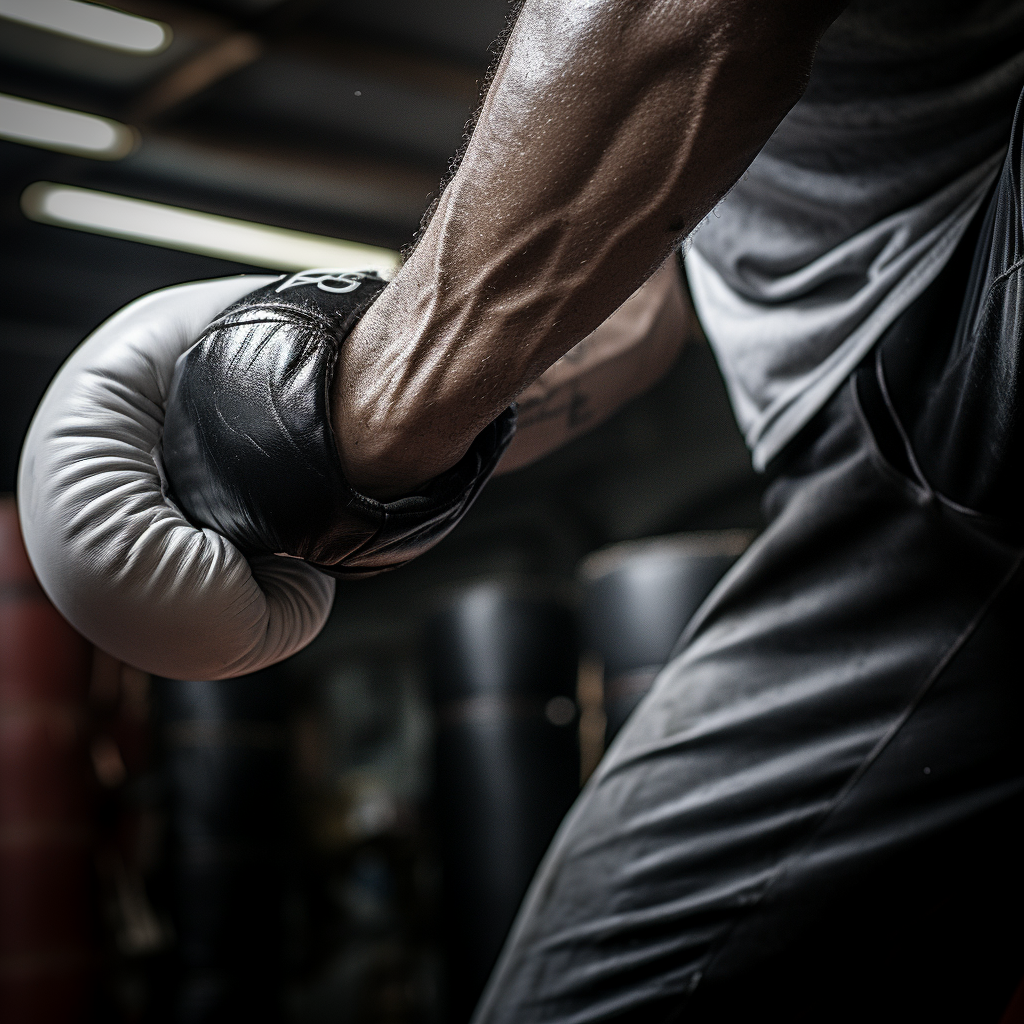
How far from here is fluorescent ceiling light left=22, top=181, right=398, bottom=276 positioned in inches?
120

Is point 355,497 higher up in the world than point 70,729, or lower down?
higher up

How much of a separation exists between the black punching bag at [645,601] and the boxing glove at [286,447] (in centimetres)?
171

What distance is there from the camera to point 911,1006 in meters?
0.83

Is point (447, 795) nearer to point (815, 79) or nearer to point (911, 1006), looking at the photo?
point (911, 1006)

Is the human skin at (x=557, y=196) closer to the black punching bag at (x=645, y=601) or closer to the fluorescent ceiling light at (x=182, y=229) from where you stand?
the black punching bag at (x=645, y=601)

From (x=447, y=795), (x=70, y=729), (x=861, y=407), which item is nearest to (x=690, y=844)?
(x=861, y=407)

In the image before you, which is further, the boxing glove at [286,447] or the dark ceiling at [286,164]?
the dark ceiling at [286,164]

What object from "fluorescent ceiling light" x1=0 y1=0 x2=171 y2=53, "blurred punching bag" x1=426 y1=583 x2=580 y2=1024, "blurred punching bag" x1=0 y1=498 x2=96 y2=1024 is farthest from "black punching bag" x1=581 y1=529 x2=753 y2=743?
"fluorescent ceiling light" x1=0 y1=0 x2=171 y2=53

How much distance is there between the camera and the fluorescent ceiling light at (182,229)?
3051 mm

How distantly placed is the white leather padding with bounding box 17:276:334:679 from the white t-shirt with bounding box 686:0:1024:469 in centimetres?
43

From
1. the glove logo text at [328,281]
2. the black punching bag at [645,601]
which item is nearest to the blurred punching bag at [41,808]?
the black punching bag at [645,601]

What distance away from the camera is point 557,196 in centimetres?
52

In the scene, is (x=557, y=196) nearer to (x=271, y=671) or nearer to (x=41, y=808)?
(x=41, y=808)

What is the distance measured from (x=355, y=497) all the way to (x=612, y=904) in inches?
17.6
